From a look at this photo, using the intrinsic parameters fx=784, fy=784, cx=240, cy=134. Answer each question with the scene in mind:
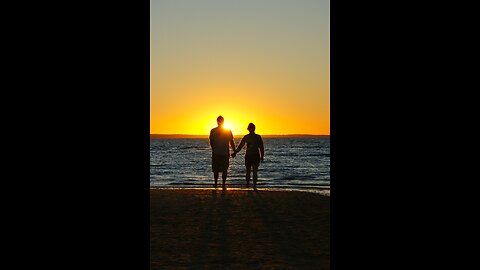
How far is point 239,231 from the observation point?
36.1ft

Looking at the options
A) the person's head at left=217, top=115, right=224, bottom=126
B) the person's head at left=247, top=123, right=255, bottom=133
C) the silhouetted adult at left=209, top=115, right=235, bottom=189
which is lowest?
the silhouetted adult at left=209, top=115, right=235, bottom=189

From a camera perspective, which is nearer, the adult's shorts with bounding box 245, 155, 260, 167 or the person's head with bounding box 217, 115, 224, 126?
the person's head with bounding box 217, 115, 224, 126

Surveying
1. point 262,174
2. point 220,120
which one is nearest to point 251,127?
point 220,120

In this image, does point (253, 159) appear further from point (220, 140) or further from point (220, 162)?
point (220, 140)

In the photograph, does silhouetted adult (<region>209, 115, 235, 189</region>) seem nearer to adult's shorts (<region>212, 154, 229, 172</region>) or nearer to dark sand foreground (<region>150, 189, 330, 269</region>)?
adult's shorts (<region>212, 154, 229, 172</region>)

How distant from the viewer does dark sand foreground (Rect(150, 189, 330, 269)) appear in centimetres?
850

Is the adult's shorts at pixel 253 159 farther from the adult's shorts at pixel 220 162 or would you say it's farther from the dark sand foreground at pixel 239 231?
the dark sand foreground at pixel 239 231

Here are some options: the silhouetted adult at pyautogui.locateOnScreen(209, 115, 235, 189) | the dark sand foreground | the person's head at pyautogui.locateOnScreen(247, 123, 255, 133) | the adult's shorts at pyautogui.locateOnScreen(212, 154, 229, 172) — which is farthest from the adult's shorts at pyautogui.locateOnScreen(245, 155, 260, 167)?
the dark sand foreground
